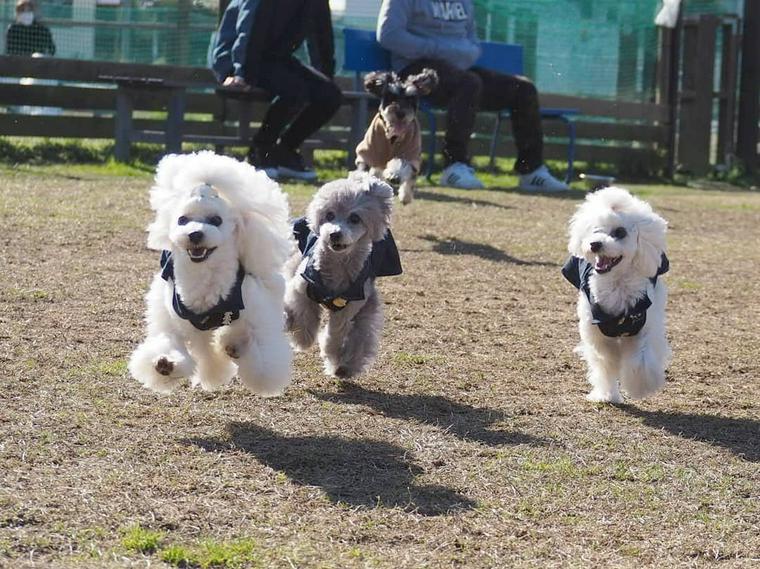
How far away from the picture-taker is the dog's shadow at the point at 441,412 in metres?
4.54

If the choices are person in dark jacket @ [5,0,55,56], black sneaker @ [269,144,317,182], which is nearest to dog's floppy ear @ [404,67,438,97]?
black sneaker @ [269,144,317,182]

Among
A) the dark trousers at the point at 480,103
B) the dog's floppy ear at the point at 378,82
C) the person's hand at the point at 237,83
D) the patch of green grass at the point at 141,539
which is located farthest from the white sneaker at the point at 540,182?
the patch of green grass at the point at 141,539

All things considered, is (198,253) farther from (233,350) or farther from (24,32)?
(24,32)

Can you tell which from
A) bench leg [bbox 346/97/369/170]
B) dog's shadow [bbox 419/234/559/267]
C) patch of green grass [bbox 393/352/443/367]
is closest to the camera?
patch of green grass [bbox 393/352/443/367]

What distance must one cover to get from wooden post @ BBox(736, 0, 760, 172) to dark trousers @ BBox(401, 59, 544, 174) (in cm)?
495

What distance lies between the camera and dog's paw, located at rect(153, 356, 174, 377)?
4391mm

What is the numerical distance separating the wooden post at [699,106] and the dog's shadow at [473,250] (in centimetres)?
800

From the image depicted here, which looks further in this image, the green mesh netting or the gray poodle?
the green mesh netting

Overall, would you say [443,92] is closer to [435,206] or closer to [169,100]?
[435,206]

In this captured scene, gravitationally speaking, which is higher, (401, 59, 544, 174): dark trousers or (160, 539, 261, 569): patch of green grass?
(401, 59, 544, 174): dark trousers

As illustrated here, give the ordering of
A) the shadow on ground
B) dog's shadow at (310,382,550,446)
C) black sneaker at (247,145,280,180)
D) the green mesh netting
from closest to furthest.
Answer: dog's shadow at (310,382,550,446) → the shadow on ground → black sneaker at (247,145,280,180) → the green mesh netting

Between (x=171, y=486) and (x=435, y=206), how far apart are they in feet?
22.8

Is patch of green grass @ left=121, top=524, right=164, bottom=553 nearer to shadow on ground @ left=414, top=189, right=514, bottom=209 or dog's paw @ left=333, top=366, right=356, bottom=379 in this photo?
dog's paw @ left=333, top=366, right=356, bottom=379

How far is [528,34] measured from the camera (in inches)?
613
